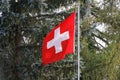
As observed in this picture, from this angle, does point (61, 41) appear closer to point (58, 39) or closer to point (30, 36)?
point (58, 39)

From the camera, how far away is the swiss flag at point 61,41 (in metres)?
6.55

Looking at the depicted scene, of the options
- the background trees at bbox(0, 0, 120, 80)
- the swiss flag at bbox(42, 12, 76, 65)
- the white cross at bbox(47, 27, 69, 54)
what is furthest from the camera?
the background trees at bbox(0, 0, 120, 80)

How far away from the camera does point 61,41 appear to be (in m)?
6.78

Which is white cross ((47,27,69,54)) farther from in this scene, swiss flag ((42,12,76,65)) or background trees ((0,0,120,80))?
background trees ((0,0,120,80))

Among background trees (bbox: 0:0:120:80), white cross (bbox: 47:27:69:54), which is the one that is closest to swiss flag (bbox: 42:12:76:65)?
white cross (bbox: 47:27:69:54)

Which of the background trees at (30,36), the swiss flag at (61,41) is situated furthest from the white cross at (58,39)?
the background trees at (30,36)

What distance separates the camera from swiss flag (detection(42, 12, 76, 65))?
6.55 m

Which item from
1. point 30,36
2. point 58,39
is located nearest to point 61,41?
point 58,39

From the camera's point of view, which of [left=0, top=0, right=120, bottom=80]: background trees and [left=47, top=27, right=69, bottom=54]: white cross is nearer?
[left=47, top=27, right=69, bottom=54]: white cross

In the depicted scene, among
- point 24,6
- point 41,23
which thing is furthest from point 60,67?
point 24,6

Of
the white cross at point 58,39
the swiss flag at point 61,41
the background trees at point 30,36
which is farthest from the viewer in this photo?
the background trees at point 30,36

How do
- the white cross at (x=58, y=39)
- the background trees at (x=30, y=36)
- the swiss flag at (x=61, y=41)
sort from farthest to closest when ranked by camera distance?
the background trees at (x=30, y=36) < the white cross at (x=58, y=39) < the swiss flag at (x=61, y=41)

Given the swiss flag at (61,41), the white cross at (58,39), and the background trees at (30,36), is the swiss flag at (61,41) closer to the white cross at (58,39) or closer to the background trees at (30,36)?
the white cross at (58,39)

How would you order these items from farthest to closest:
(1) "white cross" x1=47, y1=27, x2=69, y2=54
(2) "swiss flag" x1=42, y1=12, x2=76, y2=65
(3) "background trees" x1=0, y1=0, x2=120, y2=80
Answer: (3) "background trees" x1=0, y1=0, x2=120, y2=80
(1) "white cross" x1=47, y1=27, x2=69, y2=54
(2) "swiss flag" x1=42, y1=12, x2=76, y2=65
